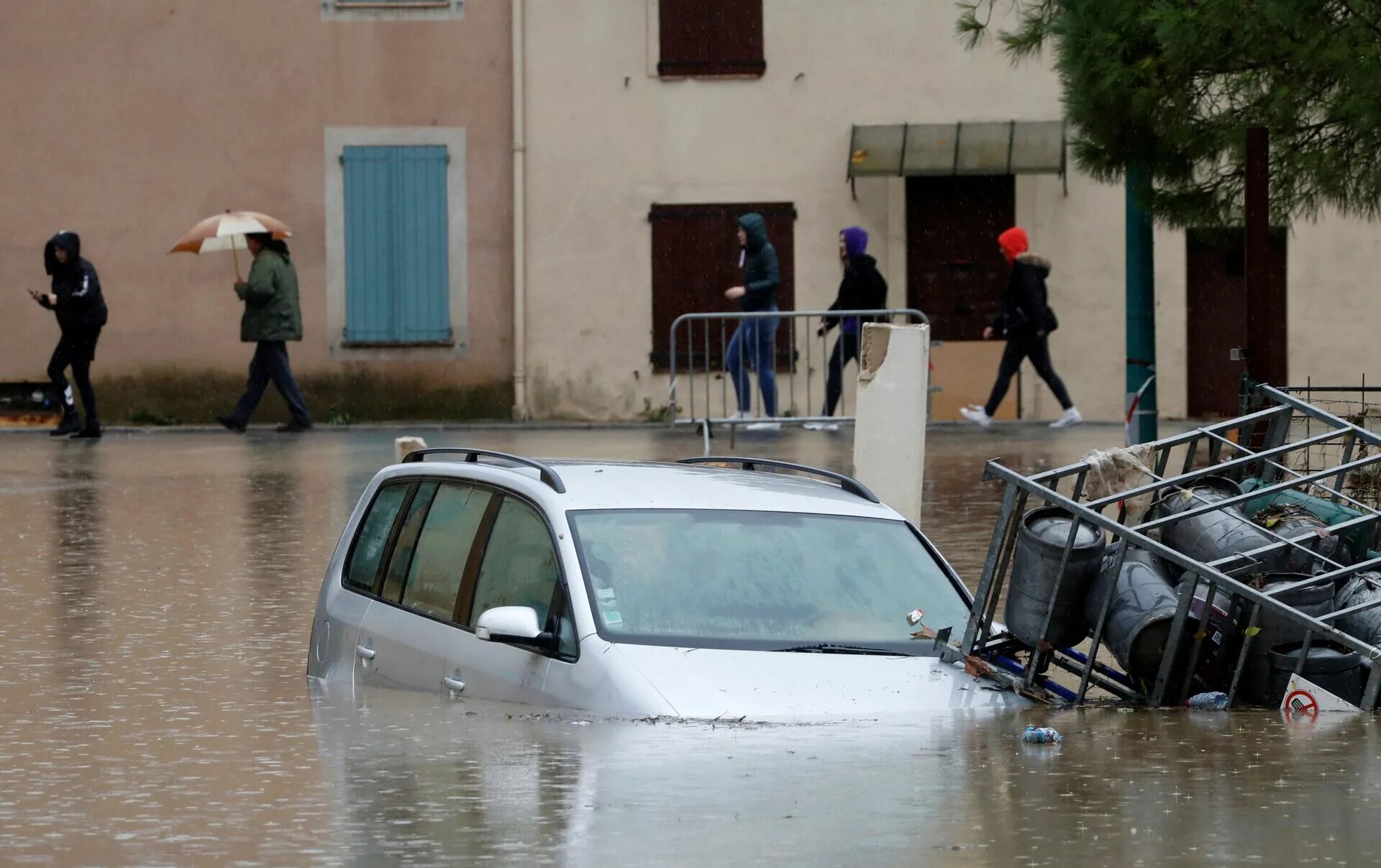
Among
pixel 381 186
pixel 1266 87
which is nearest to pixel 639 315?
pixel 381 186

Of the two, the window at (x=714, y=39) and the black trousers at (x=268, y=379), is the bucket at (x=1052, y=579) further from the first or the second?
the window at (x=714, y=39)

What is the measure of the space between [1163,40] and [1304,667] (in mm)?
6219

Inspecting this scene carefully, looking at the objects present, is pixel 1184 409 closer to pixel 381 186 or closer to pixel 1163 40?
pixel 381 186

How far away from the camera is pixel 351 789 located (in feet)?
20.0

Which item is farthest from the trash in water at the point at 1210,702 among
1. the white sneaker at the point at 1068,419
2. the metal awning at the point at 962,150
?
the metal awning at the point at 962,150

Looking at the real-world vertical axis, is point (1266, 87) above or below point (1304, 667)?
above

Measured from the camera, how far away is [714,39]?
2562cm

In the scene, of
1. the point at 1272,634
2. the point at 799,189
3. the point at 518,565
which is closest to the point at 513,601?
the point at 518,565

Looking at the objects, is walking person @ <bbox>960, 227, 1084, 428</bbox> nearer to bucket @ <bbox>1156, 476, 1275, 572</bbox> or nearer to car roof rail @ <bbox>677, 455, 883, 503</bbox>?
car roof rail @ <bbox>677, 455, 883, 503</bbox>

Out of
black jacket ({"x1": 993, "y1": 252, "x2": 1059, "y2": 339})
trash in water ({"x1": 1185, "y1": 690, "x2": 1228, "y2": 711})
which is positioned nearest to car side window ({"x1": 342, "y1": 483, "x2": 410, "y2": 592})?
trash in water ({"x1": 1185, "y1": 690, "x2": 1228, "y2": 711})

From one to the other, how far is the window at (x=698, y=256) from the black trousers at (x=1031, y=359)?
15.0 feet

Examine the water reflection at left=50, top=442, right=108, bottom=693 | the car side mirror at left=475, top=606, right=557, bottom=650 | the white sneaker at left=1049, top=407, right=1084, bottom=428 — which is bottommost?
the water reflection at left=50, top=442, right=108, bottom=693

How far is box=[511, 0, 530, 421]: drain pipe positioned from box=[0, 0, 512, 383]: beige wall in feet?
0.60

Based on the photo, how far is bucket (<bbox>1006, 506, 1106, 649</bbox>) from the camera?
700 centimetres
